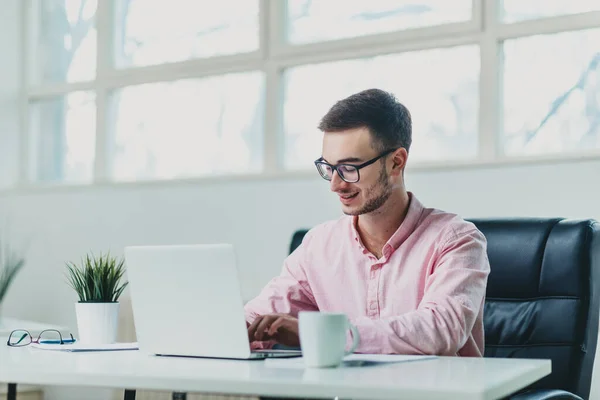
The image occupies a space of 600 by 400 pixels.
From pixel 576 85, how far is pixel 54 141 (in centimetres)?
281

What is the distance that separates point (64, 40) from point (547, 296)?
3408 mm

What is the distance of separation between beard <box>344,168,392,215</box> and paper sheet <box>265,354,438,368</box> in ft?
1.77

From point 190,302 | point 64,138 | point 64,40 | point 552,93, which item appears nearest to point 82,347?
point 190,302

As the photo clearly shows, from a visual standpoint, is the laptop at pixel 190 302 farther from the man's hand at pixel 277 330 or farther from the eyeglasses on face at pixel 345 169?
the eyeglasses on face at pixel 345 169

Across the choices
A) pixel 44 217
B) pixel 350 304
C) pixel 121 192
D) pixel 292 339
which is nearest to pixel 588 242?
pixel 350 304

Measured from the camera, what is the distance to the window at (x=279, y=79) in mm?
3328

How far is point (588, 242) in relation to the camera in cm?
215

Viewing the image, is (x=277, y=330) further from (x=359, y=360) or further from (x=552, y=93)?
(x=552, y=93)

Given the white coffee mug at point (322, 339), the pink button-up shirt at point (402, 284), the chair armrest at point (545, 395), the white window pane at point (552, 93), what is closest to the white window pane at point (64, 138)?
the white window pane at point (552, 93)

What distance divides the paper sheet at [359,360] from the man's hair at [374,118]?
666 mm

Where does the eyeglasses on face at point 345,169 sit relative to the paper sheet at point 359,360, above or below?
above

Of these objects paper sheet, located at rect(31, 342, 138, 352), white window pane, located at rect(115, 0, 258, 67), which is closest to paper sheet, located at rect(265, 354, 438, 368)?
paper sheet, located at rect(31, 342, 138, 352)

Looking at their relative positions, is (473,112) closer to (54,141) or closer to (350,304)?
(350,304)

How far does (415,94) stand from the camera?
3.64m
